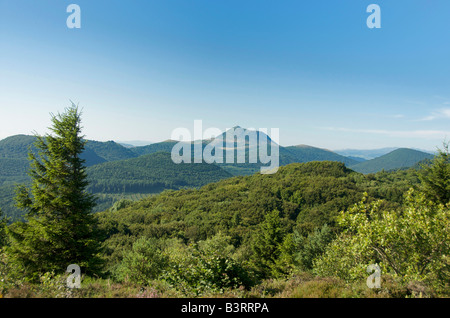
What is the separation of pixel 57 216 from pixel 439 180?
1212 inches

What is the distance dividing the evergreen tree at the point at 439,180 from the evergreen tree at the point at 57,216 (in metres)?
27.8

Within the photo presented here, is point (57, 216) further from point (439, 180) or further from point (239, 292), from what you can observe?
point (439, 180)

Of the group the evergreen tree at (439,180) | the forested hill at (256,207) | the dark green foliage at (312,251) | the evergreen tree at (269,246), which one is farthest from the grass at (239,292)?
the forested hill at (256,207)

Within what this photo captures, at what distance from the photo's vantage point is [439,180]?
1877 cm

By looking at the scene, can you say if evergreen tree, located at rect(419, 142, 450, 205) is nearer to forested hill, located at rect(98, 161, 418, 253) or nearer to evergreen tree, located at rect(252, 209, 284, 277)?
evergreen tree, located at rect(252, 209, 284, 277)

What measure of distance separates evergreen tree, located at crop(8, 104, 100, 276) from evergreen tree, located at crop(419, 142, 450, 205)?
27.8 m

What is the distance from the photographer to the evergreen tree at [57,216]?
13.4m

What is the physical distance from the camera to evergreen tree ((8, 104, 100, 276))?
13352 millimetres

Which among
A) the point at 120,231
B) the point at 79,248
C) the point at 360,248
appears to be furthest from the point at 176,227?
the point at 360,248

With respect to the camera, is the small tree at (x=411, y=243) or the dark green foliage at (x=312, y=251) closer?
the small tree at (x=411, y=243)

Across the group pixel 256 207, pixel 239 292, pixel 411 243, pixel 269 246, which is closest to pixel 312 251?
pixel 269 246

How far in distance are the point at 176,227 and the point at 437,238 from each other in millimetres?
→ 65975

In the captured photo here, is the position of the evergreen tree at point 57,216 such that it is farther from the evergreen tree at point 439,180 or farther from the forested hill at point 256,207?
the forested hill at point 256,207

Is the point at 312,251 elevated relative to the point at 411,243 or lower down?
lower down
